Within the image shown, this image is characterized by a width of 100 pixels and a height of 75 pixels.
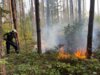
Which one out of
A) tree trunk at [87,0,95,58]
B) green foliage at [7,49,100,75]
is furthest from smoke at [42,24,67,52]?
green foliage at [7,49,100,75]

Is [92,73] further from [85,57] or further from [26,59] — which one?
[26,59]

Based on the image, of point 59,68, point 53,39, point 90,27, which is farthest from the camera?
point 53,39

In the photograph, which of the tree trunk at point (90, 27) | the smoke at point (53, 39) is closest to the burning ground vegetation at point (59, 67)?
the tree trunk at point (90, 27)

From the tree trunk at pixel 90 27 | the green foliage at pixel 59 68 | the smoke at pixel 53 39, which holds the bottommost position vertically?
the smoke at pixel 53 39

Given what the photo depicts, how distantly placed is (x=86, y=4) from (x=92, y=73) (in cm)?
6880

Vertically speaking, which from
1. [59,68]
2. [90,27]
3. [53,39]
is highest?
[90,27]

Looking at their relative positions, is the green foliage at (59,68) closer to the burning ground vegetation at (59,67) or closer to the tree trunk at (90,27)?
the burning ground vegetation at (59,67)

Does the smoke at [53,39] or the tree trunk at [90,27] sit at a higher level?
the tree trunk at [90,27]

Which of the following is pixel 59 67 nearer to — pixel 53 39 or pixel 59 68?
pixel 59 68

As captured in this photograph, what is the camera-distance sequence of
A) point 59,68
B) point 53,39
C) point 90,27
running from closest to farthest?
1. point 59,68
2. point 90,27
3. point 53,39

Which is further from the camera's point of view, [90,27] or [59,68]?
[90,27]

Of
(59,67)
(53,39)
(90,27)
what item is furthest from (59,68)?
(53,39)

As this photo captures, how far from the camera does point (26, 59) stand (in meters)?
13.9

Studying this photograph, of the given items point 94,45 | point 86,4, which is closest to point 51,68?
point 94,45
